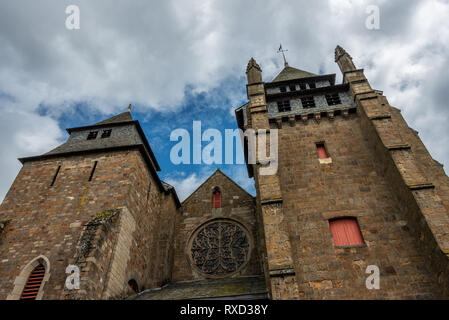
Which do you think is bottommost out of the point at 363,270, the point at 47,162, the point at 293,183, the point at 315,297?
the point at 315,297

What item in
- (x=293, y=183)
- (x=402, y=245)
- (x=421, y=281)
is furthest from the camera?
(x=293, y=183)

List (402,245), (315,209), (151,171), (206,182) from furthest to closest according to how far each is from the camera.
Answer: (206,182) < (151,171) < (315,209) < (402,245)

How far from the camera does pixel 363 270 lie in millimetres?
8984

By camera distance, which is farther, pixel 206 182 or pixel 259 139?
pixel 206 182

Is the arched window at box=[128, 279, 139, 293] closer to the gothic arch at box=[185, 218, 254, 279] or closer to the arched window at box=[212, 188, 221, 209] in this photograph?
the gothic arch at box=[185, 218, 254, 279]

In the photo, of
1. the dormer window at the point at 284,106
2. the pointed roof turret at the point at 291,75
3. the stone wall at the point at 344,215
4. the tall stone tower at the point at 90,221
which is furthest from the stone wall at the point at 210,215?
the pointed roof turret at the point at 291,75

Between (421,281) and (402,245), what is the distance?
1149mm

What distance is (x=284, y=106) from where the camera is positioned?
1495cm

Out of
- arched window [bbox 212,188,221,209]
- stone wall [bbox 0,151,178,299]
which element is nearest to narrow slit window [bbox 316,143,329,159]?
arched window [bbox 212,188,221,209]

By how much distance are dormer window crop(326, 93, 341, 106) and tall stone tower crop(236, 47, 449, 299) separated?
0.05 meters

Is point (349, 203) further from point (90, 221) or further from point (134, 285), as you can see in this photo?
point (90, 221)

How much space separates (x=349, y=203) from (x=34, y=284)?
11.5m
